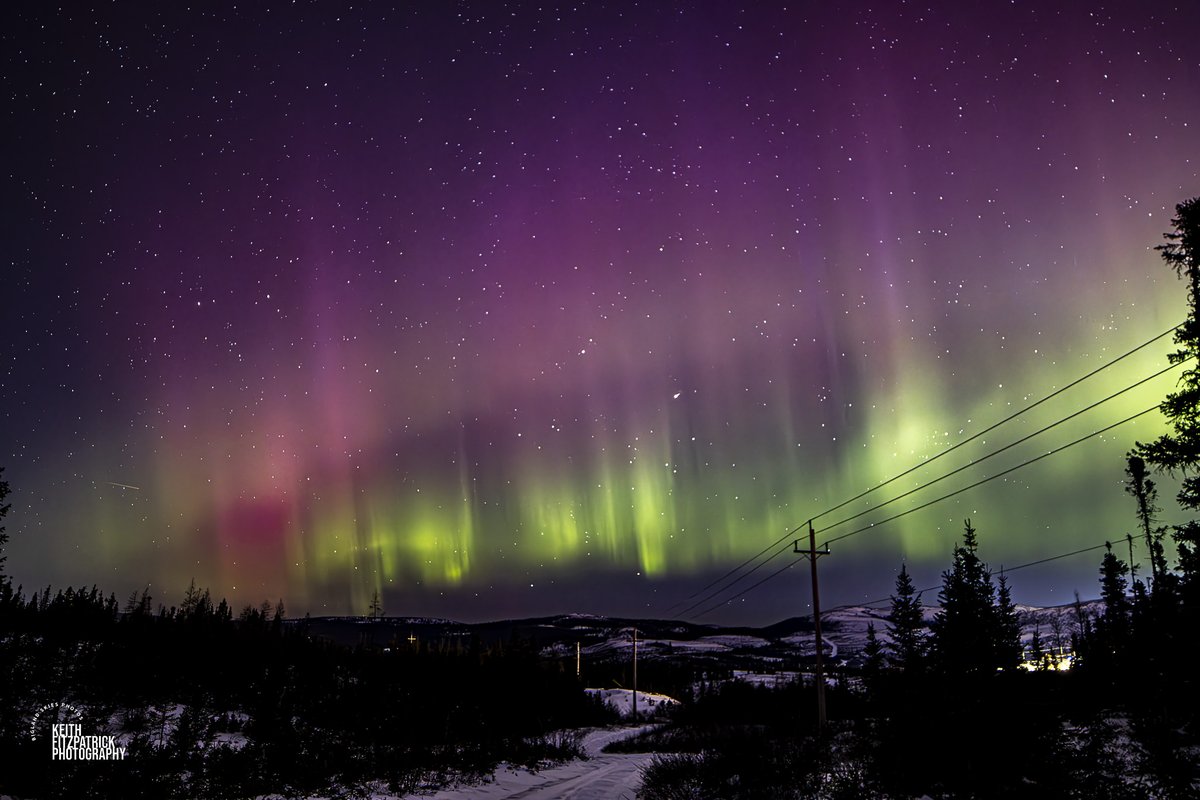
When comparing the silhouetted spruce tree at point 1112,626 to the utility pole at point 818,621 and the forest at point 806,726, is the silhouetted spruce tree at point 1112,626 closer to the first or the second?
the forest at point 806,726

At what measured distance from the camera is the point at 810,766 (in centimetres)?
1952

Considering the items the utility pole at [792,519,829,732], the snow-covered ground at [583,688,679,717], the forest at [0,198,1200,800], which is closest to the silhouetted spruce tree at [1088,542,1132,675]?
the forest at [0,198,1200,800]

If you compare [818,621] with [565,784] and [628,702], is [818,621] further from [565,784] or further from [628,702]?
[628,702]

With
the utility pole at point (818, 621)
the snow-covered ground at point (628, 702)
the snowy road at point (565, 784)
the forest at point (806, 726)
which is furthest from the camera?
the snow-covered ground at point (628, 702)

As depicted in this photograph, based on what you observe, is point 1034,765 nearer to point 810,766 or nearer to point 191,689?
point 810,766

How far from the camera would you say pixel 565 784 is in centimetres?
2152

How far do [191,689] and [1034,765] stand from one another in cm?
4331

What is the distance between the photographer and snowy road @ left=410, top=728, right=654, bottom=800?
719 inches

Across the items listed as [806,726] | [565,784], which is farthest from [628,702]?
[565,784]

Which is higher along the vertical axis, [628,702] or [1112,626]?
[1112,626]

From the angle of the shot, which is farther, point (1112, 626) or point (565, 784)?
point (1112, 626)

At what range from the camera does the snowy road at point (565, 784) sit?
1827 cm

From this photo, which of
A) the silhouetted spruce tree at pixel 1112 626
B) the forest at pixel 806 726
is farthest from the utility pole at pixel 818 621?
the silhouetted spruce tree at pixel 1112 626

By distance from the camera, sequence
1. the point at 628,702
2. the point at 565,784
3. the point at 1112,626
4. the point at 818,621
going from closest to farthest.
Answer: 1. the point at 565,784
2. the point at 818,621
3. the point at 1112,626
4. the point at 628,702
